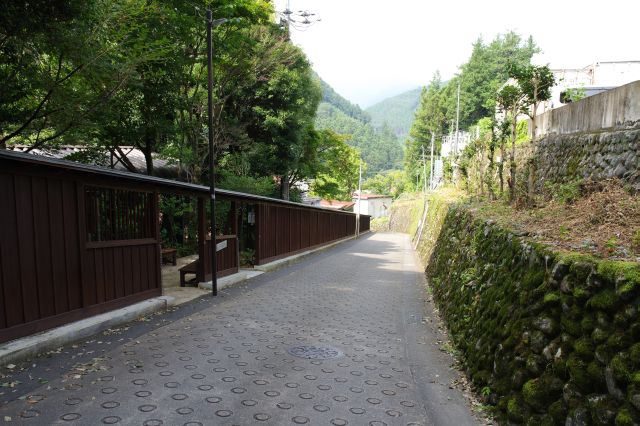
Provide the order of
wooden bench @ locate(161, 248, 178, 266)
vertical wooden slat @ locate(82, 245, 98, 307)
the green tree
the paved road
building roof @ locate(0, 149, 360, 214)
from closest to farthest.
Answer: the paved road < building roof @ locate(0, 149, 360, 214) < vertical wooden slat @ locate(82, 245, 98, 307) < wooden bench @ locate(161, 248, 178, 266) < the green tree

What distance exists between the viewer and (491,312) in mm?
5547

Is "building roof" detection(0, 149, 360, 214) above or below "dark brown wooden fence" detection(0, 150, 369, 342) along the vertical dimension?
above

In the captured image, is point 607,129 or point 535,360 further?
point 607,129

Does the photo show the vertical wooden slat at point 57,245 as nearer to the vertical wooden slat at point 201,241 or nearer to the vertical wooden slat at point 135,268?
the vertical wooden slat at point 135,268

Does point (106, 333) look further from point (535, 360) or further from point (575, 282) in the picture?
point (575, 282)

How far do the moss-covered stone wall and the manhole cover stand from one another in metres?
1.84

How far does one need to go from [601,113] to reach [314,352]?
24.1 feet

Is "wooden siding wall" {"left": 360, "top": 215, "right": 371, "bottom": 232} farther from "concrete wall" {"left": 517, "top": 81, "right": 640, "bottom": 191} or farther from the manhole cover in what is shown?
the manhole cover

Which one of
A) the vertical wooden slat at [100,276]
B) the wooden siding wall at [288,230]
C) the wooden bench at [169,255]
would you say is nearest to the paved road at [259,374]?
the vertical wooden slat at [100,276]

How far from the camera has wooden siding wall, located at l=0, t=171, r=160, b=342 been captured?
18.2 ft

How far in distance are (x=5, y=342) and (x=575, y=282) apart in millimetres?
6610

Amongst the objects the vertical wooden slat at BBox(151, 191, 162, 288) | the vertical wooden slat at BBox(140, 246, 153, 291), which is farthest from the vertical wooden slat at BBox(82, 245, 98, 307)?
the vertical wooden slat at BBox(151, 191, 162, 288)

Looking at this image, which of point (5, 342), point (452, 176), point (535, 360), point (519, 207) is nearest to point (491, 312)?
point (535, 360)

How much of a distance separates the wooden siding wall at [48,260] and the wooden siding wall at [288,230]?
297 inches
